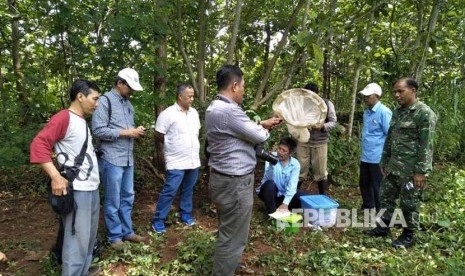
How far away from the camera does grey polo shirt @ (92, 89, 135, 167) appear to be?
3.54 m

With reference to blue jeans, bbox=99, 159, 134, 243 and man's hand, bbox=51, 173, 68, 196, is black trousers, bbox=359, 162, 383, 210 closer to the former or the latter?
blue jeans, bbox=99, 159, 134, 243

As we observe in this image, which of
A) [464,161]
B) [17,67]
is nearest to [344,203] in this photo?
[464,161]

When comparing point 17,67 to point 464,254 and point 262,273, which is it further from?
point 464,254

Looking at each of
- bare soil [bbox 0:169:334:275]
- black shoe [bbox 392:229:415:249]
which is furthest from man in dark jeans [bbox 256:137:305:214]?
black shoe [bbox 392:229:415:249]

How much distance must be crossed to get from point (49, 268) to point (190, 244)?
1309 millimetres

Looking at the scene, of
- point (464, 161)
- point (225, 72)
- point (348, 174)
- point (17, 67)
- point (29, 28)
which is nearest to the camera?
point (225, 72)

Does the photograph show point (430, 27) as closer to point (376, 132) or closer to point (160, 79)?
point (376, 132)

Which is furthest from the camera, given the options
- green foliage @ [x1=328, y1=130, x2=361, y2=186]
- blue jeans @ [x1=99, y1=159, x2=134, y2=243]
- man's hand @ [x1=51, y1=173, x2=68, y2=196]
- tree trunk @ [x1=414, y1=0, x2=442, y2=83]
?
green foliage @ [x1=328, y1=130, x2=361, y2=186]

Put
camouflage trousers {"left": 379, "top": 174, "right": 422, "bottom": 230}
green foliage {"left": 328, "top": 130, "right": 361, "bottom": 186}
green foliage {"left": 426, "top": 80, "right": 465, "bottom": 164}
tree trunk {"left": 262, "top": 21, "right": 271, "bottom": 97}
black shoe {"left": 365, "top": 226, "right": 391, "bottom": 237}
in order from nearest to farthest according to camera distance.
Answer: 1. camouflage trousers {"left": 379, "top": 174, "right": 422, "bottom": 230}
2. black shoe {"left": 365, "top": 226, "right": 391, "bottom": 237}
3. green foliage {"left": 328, "top": 130, "right": 361, "bottom": 186}
4. green foliage {"left": 426, "top": 80, "right": 465, "bottom": 164}
5. tree trunk {"left": 262, "top": 21, "right": 271, "bottom": 97}

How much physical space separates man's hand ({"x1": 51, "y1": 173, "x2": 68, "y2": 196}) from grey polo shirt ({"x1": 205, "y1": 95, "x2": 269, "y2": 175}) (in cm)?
111

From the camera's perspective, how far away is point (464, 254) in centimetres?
390

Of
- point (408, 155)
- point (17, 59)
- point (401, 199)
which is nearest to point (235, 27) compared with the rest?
point (408, 155)

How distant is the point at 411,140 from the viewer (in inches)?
156

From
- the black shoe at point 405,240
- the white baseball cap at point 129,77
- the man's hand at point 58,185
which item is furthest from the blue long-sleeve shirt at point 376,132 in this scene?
the man's hand at point 58,185
